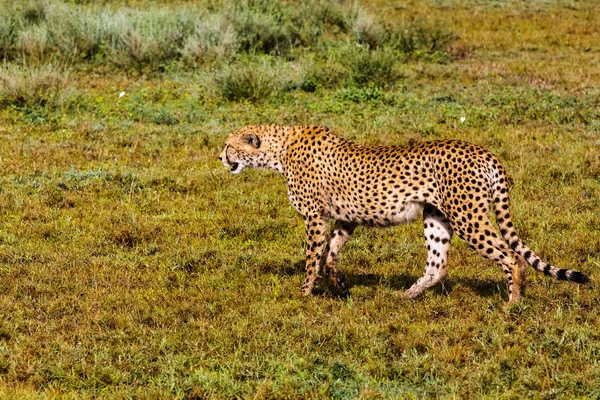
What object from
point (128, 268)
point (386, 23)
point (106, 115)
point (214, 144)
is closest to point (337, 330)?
point (128, 268)

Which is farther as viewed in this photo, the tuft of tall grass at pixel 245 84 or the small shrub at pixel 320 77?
the small shrub at pixel 320 77

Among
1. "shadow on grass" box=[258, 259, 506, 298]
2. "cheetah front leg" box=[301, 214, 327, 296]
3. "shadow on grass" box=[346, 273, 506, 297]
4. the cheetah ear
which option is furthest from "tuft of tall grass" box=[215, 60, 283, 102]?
"cheetah front leg" box=[301, 214, 327, 296]

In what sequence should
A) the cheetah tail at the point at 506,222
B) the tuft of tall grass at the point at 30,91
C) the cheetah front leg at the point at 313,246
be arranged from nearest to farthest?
the cheetah tail at the point at 506,222 → the cheetah front leg at the point at 313,246 → the tuft of tall grass at the point at 30,91

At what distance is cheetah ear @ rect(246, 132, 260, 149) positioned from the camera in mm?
7336

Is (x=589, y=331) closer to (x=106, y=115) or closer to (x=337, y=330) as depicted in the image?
(x=337, y=330)

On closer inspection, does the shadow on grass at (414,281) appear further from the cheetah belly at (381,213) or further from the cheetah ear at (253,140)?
the cheetah ear at (253,140)

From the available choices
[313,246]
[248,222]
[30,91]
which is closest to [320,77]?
[30,91]

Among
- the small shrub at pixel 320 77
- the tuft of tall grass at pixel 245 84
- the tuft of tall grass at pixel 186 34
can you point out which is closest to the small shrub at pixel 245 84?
the tuft of tall grass at pixel 245 84

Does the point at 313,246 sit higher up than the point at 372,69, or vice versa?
the point at 313,246

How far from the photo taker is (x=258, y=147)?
739 cm

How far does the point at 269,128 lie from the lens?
7.45 metres

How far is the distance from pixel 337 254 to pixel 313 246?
0.79 feet

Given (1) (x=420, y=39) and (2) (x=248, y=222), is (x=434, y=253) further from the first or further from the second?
(1) (x=420, y=39)

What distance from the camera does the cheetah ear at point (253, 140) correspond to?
24.1 ft
